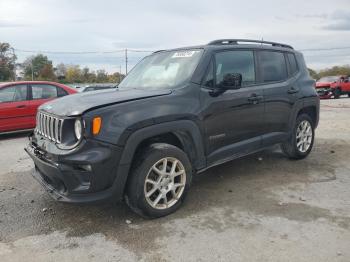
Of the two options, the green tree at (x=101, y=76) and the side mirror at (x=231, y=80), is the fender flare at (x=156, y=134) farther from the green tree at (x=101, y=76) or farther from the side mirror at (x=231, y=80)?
the green tree at (x=101, y=76)

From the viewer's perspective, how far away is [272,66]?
536cm

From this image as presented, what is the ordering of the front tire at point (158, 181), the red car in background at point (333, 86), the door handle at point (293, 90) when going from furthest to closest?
the red car in background at point (333, 86) < the door handle at point (293, 90) < the front tire at point (158, 181)

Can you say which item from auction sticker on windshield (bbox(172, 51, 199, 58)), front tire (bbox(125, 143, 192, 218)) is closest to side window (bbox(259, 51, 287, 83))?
auction sticker on windshield (bbox(172, 51, 199, 58))

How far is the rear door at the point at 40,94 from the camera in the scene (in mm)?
8945

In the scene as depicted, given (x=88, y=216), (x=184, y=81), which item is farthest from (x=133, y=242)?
(x=184, y=81)

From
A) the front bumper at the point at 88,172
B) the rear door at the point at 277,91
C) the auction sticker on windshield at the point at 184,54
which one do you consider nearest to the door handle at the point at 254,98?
the rear door at the point at 277,91

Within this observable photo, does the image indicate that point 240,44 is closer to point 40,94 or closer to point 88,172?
point 88,172

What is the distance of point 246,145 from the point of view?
476 centimetres

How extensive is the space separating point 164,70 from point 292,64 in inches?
94.6

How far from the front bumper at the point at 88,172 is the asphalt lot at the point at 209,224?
1.30 feet

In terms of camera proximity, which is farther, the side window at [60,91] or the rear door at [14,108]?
the side window at [60,91]

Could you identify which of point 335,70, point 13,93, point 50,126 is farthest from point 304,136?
point 335,70

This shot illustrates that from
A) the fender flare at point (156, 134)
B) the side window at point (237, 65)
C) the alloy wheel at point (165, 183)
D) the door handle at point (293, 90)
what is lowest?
the alloy wheel at point (165, 183)

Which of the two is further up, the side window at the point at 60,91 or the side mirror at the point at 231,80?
the side mirror at the point at 231,80
